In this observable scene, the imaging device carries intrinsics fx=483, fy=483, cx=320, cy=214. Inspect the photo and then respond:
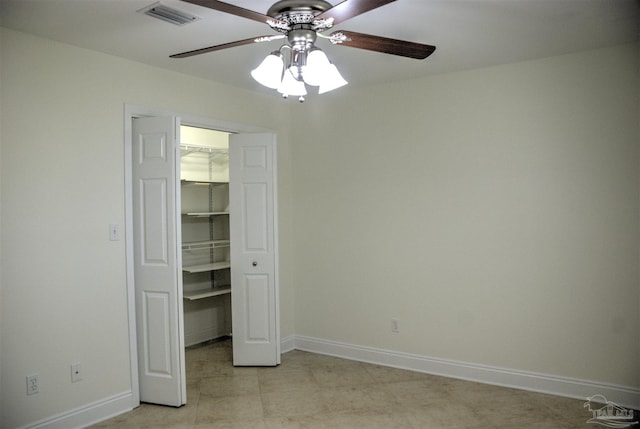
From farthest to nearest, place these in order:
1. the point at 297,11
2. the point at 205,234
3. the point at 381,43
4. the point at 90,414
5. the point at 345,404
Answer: the point at 205,234, the point at 345,404, the point at 90,414, the point at 381,43, the point at 297,11

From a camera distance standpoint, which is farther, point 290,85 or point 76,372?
point 76,372

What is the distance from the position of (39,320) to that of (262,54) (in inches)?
88.6

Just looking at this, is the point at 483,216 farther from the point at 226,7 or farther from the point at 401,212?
the point at 226,7

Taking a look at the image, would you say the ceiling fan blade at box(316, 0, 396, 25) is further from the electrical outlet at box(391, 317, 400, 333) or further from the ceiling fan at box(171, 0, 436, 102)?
Result: the electrical outlet at box(391, 317, 400, 333)

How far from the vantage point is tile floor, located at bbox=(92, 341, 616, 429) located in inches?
125

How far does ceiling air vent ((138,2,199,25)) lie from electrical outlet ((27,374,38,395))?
7.37 ft

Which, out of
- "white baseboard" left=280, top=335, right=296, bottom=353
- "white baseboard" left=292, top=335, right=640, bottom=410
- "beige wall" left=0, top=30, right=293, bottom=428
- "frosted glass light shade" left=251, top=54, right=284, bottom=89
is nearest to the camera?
"frosted glass light shade" left=251, top=54, right=284, bottom=89

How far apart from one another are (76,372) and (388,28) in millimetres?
2945

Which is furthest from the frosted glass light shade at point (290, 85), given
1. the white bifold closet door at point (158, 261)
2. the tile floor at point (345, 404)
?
the tile floor at point (345, 404)

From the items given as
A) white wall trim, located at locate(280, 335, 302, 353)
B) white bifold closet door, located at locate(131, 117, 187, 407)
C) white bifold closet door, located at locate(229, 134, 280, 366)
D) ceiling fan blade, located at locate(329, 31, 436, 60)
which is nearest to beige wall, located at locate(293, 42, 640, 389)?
white wall trim, located at locate(280, 335, 302, 353)

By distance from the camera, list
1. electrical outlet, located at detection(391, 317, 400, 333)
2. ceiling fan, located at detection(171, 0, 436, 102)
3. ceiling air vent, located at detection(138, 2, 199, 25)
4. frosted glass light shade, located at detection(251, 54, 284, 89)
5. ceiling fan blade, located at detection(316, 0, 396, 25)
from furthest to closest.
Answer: electrical outlet, located at detection(391, 317, 400, 333)
ceiling air vent, located at detection(138, 2, 199, 25)
frosted glass light shade, located at detection(251, 54, 284, 89)
ceiling fan, located at detection(171, 0, 436, 102)
ceiling fan blade, located at detection(316, 0, 396, 25)

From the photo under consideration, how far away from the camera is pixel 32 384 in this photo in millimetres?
2928

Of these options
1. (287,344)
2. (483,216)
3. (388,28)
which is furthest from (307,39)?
(287,344)

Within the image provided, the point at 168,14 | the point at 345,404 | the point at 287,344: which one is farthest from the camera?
the point at 287,344
